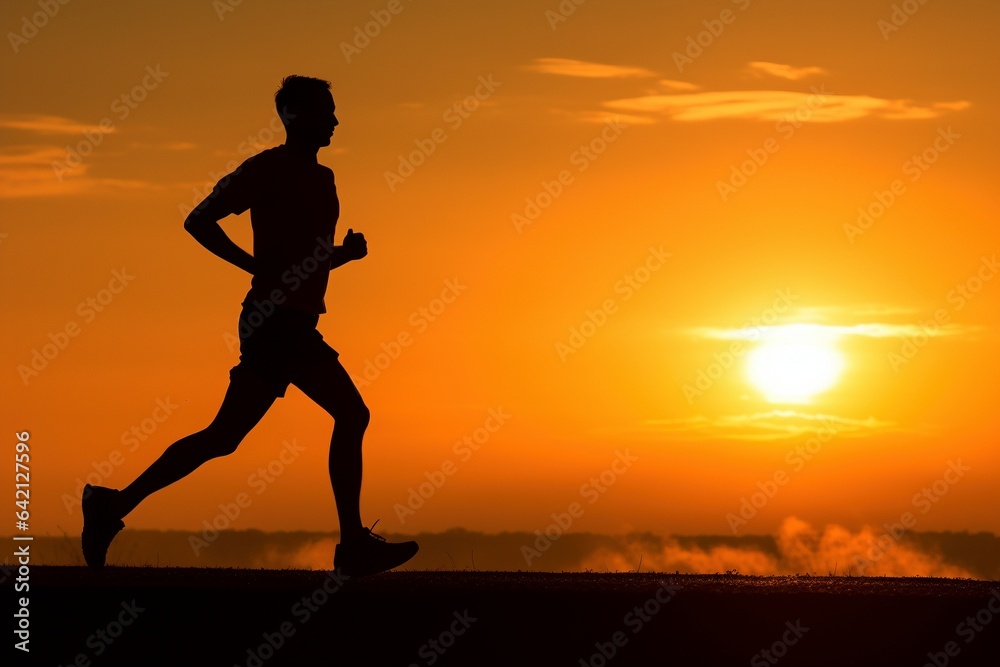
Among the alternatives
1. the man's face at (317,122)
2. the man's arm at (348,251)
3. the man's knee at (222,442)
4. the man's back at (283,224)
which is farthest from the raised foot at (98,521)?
the man's face at (317,122)

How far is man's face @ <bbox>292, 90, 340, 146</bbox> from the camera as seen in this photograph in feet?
26.9

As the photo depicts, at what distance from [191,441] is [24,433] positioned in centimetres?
127

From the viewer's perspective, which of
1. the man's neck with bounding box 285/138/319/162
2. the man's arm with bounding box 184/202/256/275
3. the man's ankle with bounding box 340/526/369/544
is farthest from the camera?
the man's ankle with bounding box 340/526/369/544

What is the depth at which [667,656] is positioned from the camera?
20.9 ft

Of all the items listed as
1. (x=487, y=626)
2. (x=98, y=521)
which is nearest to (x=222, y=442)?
(x=98, y=521)

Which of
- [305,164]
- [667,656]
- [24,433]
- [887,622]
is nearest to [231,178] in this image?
[305,164]

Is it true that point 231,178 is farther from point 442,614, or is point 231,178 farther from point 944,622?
point 944,622

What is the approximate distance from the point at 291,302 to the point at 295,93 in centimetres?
115

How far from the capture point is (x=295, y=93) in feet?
27.0

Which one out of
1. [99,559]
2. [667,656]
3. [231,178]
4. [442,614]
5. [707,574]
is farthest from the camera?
[707,574]

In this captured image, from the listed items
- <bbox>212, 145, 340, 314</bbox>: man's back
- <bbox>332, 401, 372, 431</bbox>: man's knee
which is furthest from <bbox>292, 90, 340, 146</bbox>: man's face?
<bbox>332, 401, 372, 431</bbox>: man's knee

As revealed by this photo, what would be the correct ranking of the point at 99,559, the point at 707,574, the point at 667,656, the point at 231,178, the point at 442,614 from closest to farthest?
the point at 667,656, the point at 442,614, the point at 231,178, the point at 99,559, the point at 707,574

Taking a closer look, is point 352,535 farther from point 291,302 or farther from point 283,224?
point 283,224

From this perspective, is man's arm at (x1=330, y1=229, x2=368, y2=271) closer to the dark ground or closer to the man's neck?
the man's neck
